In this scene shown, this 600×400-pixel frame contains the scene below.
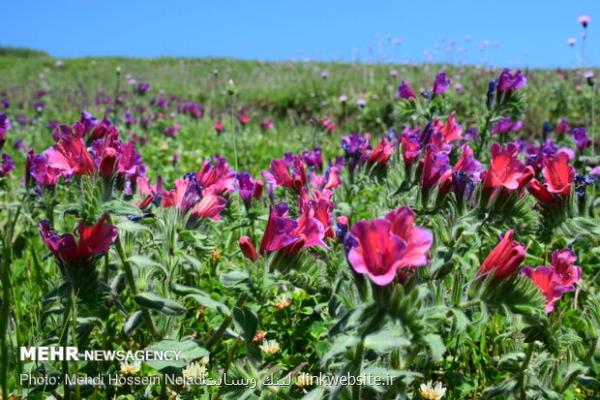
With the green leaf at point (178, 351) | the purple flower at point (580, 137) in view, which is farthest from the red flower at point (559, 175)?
the purple flower at point (580, 137)

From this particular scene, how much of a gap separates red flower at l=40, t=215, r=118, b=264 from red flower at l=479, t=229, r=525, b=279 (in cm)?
100

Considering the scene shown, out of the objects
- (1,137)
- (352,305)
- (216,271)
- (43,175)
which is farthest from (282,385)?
(1,137)

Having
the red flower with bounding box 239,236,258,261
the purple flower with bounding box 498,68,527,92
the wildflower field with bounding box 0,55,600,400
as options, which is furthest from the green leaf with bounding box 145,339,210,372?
the purple flower with bounding box 498,68,527,92

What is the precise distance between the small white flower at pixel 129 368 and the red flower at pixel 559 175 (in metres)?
1.57

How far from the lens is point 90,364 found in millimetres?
1982

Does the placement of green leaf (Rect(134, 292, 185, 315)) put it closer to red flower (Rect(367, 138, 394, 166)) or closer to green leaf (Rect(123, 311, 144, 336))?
green leaf (Rect(123, 311, 144, 336))

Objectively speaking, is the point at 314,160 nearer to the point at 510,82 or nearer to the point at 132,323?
the point at 510,82

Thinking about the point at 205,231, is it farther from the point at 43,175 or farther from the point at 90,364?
the point at 43,175

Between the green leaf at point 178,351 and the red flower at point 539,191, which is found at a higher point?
the red flower at point 539,191

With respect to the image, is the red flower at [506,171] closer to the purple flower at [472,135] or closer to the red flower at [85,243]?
the red flower at [85,243]

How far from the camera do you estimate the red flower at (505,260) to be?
52.3 inches

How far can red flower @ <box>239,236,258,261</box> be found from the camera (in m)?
1.54

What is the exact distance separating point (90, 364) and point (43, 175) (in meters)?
0.96

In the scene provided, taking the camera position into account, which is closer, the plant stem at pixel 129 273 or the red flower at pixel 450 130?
the plant stem at pixel 129 273
